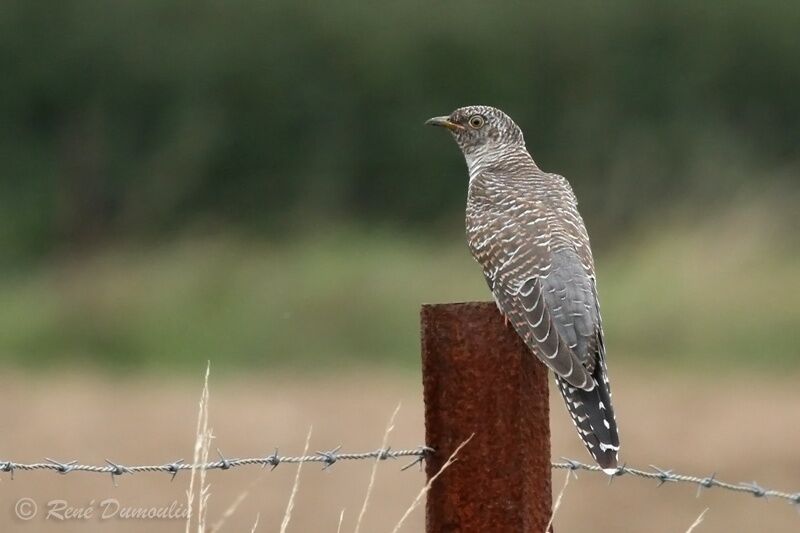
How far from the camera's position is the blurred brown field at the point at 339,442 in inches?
475

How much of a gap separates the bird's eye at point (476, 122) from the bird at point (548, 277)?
0.37 m

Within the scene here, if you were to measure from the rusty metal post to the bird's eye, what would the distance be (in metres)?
3.18

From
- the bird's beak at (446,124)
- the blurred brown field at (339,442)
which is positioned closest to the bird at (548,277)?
the bird's beak at (446,124)

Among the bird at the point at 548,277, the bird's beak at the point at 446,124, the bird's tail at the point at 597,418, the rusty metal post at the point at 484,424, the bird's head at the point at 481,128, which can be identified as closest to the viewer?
the rusty metal post at the point at 484,424

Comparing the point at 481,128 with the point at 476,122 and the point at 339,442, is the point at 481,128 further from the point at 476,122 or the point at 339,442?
the point at 339,442

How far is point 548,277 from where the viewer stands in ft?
19.5

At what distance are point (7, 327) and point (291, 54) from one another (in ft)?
19.3

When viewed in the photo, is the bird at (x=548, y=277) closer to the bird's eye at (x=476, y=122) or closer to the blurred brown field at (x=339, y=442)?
the bird's eye at (x=476, y=122)

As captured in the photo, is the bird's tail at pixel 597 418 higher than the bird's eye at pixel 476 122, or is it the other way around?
the bird's eye at pixel 476 122

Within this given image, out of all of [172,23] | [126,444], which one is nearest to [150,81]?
[172,23]

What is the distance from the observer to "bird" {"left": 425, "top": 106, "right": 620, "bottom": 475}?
5426 mm

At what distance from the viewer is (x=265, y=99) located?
22.4 meters

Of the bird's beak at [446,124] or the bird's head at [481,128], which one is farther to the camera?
the bird's beak at [446,124]

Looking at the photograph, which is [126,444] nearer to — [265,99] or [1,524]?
[1,524]
